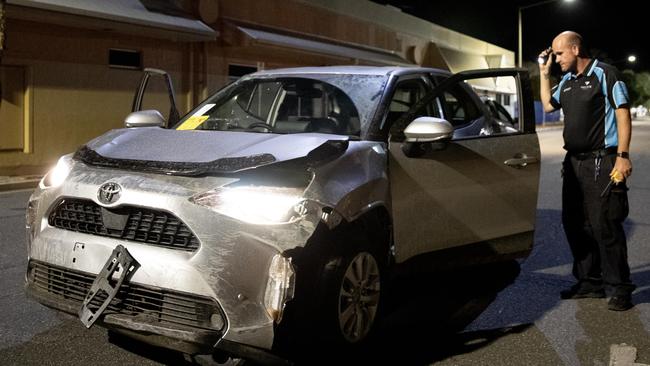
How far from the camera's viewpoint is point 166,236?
10.8 feet

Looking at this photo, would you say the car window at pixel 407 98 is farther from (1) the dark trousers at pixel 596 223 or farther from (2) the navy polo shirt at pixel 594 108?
(1) the dark trousers at pixel 596 223

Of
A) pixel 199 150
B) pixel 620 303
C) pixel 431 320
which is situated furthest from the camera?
pixel 620 303

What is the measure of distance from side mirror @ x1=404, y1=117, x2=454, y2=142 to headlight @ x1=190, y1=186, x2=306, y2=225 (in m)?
1.13

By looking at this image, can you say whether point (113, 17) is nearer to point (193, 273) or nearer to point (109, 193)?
point (109, 193)

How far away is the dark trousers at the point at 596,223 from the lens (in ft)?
16.2

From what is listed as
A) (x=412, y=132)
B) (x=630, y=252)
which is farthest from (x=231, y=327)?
(x=630, y=252)

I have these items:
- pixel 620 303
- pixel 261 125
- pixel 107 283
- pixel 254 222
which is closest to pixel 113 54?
pixel 261 125

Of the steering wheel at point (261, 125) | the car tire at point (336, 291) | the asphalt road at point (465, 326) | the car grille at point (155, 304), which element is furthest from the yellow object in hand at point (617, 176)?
the car grille at point (155, 304)

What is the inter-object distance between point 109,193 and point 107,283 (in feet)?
1.36

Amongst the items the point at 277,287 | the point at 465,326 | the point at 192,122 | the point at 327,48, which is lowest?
the point at 465,326

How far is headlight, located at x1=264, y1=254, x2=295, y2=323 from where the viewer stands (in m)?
3.17

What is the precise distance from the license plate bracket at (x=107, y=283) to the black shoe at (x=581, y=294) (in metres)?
3.30

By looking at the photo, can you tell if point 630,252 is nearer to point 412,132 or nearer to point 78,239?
point 412,132

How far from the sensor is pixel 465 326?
4586 mm
